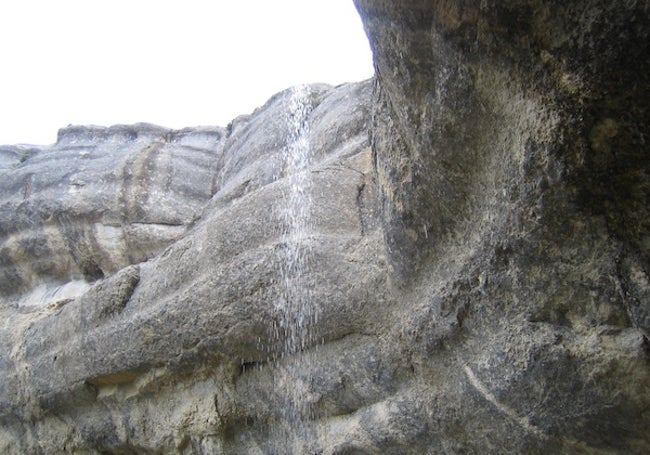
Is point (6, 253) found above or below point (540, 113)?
below

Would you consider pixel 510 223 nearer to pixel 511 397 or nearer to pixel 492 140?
pixel 492 140

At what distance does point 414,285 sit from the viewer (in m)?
2.24

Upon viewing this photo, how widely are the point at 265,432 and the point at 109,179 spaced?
2.68 metres

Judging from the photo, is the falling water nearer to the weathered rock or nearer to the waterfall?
the waterfall

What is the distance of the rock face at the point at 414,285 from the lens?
159cm

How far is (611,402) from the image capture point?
5.59 feet

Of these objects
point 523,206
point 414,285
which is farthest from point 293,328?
point 523,206

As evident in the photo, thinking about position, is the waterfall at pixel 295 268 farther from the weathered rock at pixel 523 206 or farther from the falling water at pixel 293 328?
the weathered rock at pixel 523 206

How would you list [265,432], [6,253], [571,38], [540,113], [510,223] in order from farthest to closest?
[6,253] < [265,432] < [510,223] < [540,113] < [571,38]

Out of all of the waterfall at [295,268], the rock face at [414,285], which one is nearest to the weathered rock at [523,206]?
the rock face at [414,285]

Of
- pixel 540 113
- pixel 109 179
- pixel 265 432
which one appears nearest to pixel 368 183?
pixel 265 432

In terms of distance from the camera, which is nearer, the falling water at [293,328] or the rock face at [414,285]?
the rock face at [414,285]

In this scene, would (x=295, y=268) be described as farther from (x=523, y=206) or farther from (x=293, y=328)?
(x=523, y=206)

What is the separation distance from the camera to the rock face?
5.22ft
